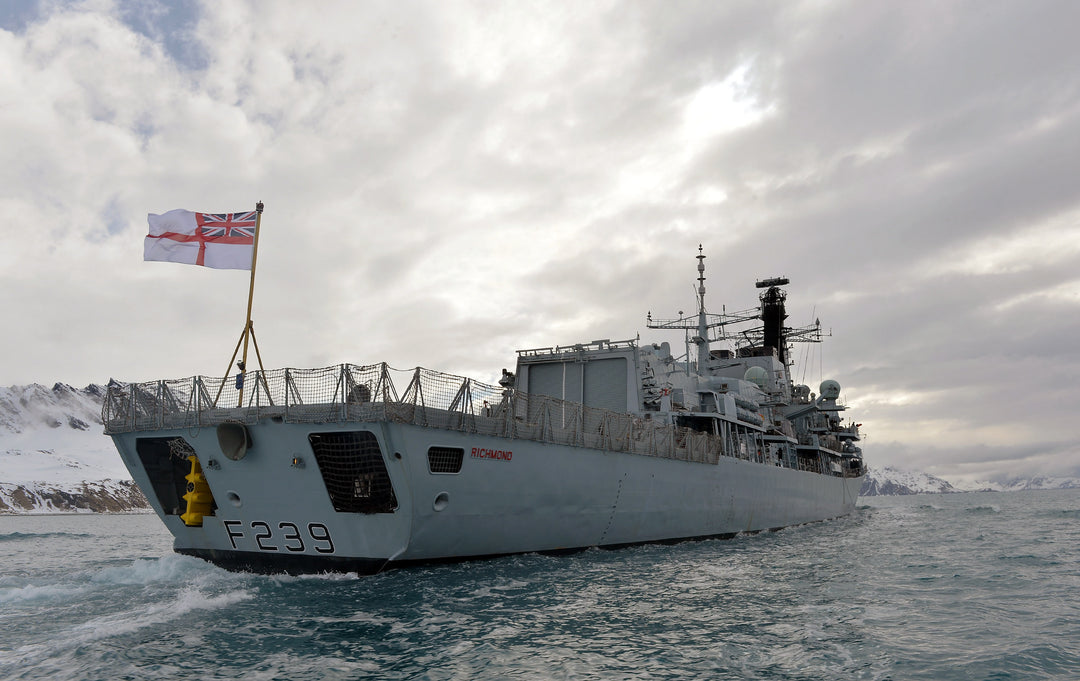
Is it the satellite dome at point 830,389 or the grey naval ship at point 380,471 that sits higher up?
the satellite dome at point 830,389

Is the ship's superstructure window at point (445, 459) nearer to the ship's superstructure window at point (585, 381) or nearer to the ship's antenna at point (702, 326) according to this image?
the ship's superstructure window at point (585, 381)

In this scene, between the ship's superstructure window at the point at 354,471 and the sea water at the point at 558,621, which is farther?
the ship's superstructure window at the point at 354,471

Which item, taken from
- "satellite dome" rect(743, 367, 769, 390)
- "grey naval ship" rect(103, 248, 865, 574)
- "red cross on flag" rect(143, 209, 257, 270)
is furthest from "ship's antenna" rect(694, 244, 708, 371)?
"red cross on flag" rect(143, 209, 257, 270)

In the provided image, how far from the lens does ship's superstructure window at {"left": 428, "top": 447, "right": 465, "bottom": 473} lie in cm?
1688

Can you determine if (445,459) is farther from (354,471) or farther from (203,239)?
(203,239)

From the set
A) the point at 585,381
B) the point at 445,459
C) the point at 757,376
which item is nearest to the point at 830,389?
the point at 757,376

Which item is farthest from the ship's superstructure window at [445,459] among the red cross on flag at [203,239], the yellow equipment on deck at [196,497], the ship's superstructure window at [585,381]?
the ship's superstructure window at [585,381]

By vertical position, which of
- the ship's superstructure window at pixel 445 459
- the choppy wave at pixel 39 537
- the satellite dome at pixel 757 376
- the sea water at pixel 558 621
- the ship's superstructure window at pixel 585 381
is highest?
the satellite dome at pixel 757 376

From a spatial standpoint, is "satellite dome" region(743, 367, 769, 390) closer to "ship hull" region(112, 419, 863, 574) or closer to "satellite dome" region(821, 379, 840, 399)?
"satellite dome" region(821, 379, 840, 399)

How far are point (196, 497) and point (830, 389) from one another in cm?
4449

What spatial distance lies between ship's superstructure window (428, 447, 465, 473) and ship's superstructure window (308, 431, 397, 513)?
1129mm

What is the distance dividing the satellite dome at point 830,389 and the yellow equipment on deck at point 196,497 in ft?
144

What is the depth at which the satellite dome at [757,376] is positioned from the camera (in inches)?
1810

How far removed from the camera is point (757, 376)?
46.1 meters
